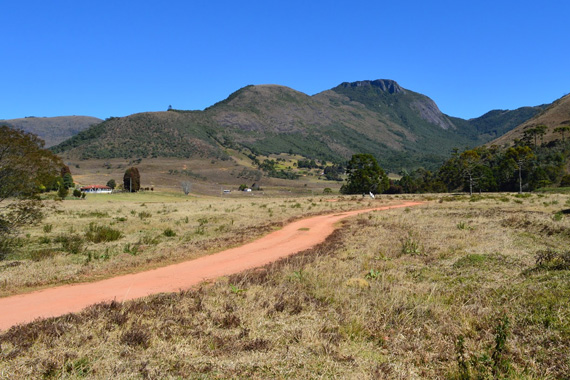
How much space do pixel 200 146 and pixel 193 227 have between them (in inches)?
6817

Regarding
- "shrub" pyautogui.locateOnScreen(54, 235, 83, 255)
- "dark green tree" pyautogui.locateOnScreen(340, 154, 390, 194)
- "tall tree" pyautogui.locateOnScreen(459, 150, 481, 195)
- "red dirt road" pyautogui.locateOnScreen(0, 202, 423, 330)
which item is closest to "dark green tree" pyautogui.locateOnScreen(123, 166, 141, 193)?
"dark green tree" pyautogui.locateOnScreen(340, 154, 390, 194)


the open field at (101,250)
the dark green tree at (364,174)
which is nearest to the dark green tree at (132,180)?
the dark green tree at (364,174)

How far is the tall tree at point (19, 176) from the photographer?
47.8 feet

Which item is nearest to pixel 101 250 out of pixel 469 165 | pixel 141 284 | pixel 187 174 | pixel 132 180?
pixel 141 284

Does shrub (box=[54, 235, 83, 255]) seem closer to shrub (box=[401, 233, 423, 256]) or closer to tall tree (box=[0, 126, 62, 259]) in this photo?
tall tree (box=[0, 126, 62, 259])

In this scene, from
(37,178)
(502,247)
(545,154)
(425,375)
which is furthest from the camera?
(545,154)

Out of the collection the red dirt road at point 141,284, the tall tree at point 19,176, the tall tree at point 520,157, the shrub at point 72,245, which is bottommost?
the red dirt road at point 141,284

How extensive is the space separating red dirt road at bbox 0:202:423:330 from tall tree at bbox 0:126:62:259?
6883 millimetres

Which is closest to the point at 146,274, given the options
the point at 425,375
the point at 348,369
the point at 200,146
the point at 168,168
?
the point at 348,369

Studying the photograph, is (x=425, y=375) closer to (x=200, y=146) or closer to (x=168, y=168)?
(x=168, y=168)

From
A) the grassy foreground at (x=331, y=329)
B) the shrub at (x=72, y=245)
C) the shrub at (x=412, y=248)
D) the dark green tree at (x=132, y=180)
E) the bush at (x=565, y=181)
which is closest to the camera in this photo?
the grassy foreground at (x=331, y=329)

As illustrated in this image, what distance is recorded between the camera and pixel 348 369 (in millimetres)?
5039

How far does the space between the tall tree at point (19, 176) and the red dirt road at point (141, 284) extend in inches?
271

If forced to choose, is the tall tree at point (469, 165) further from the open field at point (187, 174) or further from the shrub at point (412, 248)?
the shrub at point (412, 248)
